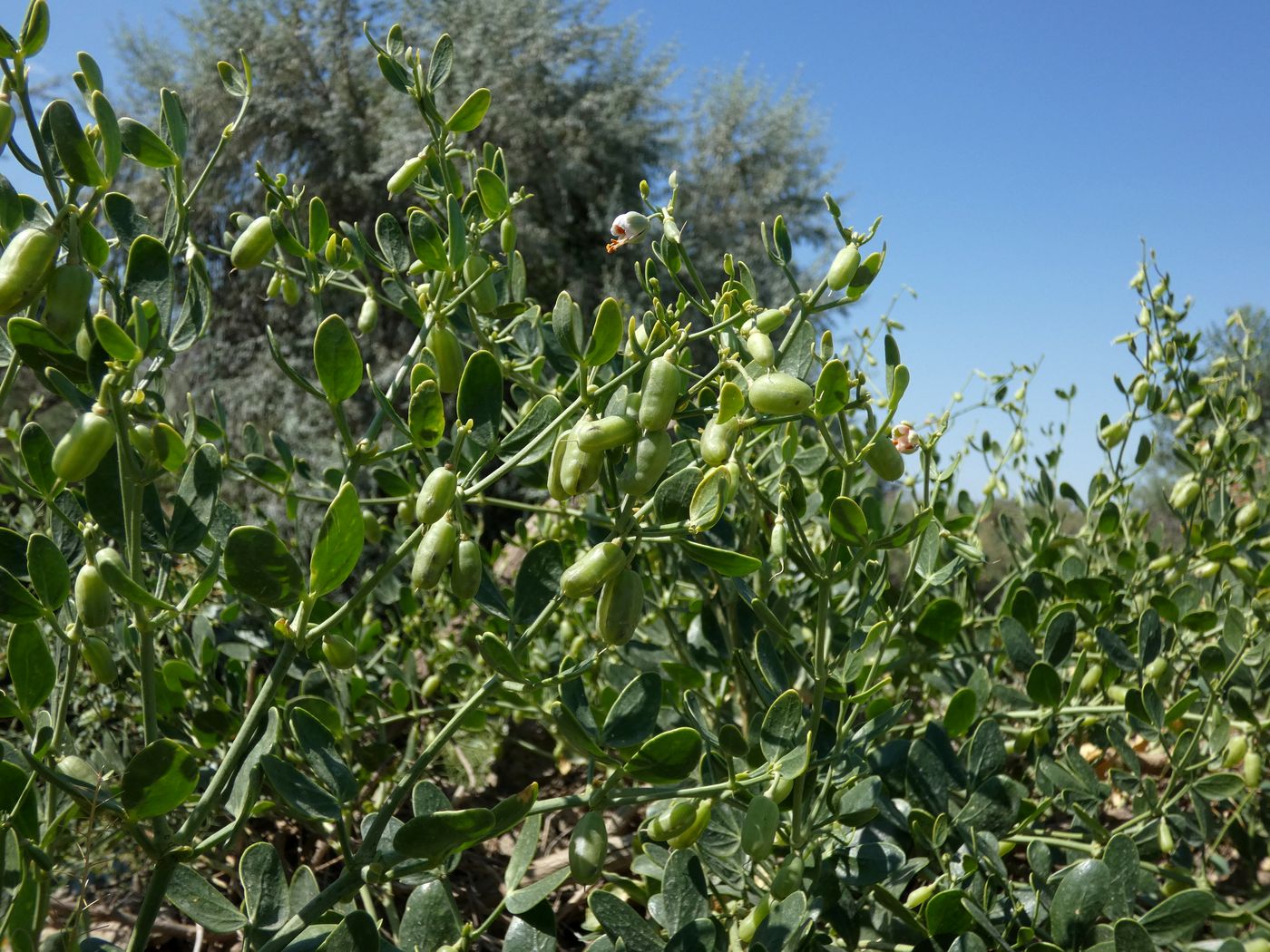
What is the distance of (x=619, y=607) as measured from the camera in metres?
0.41

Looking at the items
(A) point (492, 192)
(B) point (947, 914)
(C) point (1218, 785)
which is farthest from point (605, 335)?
(C) point (1218, 785)

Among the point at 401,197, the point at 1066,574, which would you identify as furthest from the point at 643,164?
the point at 1066,574

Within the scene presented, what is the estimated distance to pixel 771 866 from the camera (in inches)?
24.3

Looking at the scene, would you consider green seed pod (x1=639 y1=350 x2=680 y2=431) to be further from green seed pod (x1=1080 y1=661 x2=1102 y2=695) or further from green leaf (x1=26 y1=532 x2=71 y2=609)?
green seed pod (x1=1080 y1=661 x2=1102 y2=695)

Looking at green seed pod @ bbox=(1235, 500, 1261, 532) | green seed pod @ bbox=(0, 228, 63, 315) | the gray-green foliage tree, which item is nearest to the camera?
green seed pod @ bbox=(0, 228, 63, 315)

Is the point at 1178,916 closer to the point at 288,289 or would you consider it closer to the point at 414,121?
the point at 288,289

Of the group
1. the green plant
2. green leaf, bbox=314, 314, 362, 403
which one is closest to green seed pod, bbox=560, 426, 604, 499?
the green plant

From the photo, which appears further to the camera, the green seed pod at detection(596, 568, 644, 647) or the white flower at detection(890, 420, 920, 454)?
the white flower at detection(890, 420, 920, 454)

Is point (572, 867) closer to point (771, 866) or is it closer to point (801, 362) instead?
point (771, 866)

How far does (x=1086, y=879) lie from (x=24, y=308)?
597 millimetres

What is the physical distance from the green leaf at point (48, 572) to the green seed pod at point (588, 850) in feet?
0.82

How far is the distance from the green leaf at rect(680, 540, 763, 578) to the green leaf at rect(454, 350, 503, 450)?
0.11m

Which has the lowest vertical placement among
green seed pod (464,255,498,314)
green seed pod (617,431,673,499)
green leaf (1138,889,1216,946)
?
green leaf (1138,889,1216,946)

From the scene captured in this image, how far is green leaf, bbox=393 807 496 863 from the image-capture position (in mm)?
385
